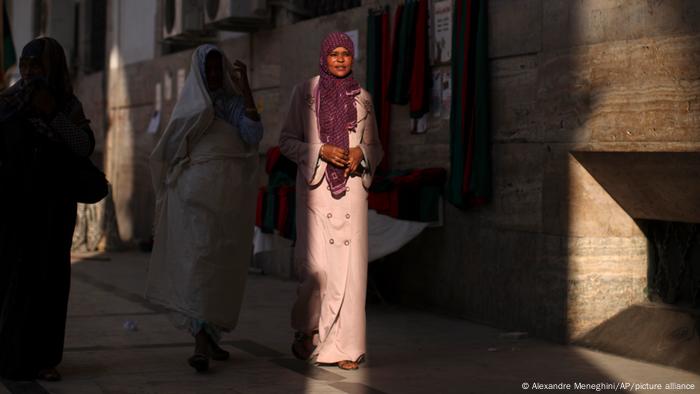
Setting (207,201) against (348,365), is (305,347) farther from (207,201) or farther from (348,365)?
(207,201)

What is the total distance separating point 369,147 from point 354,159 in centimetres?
17

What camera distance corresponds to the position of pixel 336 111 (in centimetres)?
647

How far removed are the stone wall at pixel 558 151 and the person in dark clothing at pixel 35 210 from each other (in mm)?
2900

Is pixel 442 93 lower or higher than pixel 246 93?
higher

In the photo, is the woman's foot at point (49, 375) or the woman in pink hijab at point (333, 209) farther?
the woman in pink hijab at point (333, 209)

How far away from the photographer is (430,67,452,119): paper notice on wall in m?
8.71

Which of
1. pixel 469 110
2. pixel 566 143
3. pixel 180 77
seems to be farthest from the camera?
pixel 180 77

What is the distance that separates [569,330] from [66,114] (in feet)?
10.4

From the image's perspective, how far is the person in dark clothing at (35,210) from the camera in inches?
235

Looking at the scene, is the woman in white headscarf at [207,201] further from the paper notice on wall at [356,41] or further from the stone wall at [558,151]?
the paper notice on wall at [356,41]

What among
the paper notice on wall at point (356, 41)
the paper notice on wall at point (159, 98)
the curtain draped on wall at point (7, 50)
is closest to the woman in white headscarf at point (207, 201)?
the paper notice on wall at point (356, 41)

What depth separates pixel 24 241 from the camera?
19.7ft

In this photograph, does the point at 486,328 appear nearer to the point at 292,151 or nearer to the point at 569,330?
the point at 569,330

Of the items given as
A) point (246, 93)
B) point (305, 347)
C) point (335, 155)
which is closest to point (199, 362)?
point (305, 347)
